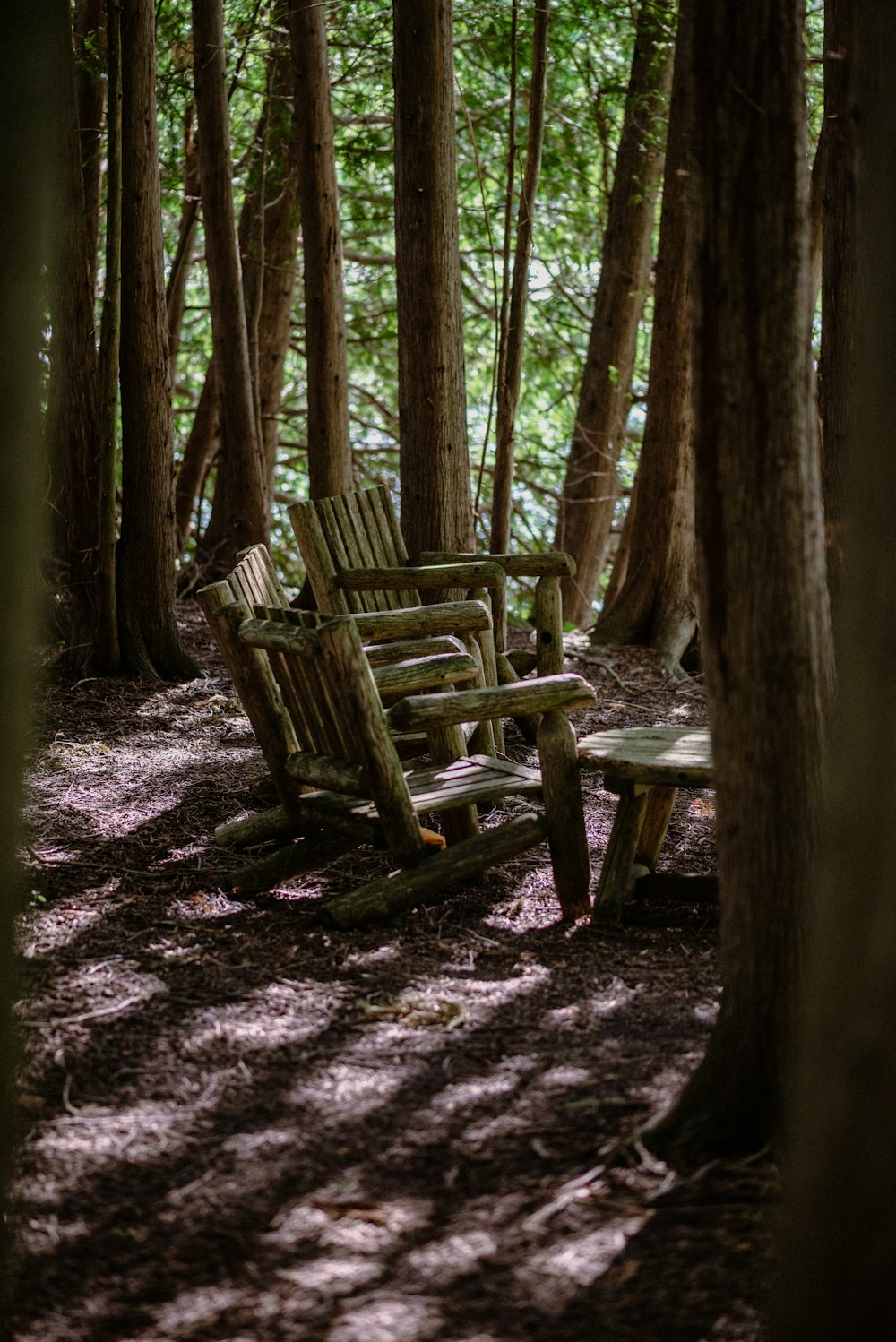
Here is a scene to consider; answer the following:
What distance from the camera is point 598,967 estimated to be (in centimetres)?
378

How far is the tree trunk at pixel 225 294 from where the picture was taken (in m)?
8.40

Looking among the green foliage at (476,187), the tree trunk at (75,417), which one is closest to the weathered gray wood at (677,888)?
the tree trunk at (75,417)

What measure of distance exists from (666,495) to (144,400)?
12.3 ft

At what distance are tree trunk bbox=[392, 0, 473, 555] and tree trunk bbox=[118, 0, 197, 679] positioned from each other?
183cm

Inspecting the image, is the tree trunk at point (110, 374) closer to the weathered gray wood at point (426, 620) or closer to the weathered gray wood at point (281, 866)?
the weathered gray wood at point (426, 620)

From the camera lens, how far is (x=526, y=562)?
566 centimetres

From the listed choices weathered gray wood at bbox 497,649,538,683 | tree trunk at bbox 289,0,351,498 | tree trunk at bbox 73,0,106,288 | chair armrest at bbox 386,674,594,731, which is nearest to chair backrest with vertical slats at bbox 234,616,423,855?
chair armrest at bbox 386,674,594,731

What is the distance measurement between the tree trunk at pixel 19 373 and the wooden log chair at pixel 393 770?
72.7 inches

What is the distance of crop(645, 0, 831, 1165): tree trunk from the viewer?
7.95 feet

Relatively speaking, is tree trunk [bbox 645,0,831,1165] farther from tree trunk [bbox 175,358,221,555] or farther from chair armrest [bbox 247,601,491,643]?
tree trunk [bbox 175,358,221,555]

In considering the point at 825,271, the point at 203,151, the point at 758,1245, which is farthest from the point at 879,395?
the point at 203,151

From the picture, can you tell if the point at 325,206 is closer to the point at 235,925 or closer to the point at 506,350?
the point at 506,350

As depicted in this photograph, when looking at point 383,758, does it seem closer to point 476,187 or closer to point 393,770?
point 393,770

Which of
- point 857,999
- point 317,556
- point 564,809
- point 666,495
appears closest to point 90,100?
point 666,495
